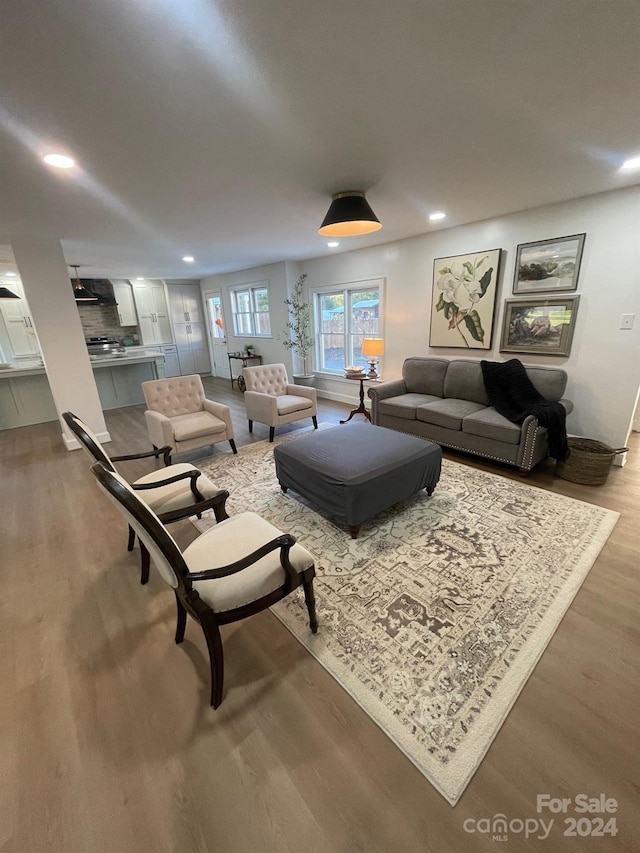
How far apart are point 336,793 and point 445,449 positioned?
3182mm

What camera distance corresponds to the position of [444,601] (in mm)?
1790

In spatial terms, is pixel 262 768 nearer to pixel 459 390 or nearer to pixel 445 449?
pixel 445 449

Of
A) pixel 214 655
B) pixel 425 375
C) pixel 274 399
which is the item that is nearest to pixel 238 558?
pixel 214 655

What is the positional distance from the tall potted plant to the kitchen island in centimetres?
238

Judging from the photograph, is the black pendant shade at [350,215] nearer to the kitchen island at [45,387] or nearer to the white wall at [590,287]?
the white wall at [590,287]

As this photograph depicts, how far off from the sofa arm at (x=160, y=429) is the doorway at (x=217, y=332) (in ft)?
16.7

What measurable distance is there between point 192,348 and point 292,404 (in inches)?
225

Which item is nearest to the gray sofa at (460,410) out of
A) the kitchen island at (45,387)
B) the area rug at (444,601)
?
the area rug at (444,601)

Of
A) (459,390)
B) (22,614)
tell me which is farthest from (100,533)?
(459,390)

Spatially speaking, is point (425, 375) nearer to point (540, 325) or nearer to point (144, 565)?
point (540, 325)

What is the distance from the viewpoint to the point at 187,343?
28.1 feet

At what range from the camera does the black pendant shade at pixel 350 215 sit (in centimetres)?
240

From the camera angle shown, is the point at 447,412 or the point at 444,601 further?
the point at 447,412

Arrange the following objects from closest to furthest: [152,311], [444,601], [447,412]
Answer: [444,601] < [447,412] < [152,311]
